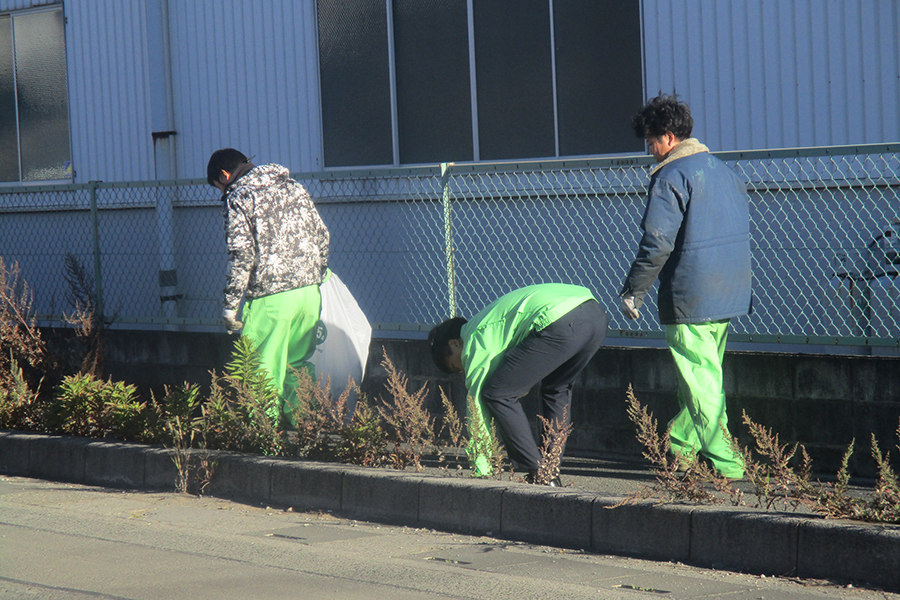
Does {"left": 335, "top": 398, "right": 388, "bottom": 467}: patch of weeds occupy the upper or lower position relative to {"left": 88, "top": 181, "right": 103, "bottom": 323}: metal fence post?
lower

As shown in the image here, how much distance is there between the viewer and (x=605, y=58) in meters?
7.89

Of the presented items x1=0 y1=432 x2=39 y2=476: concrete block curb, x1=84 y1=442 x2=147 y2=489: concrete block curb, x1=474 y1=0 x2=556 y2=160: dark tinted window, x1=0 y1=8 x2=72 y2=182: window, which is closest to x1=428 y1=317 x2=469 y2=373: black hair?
x1=84 y1=442 x2=147 y2=489: concrete block curb

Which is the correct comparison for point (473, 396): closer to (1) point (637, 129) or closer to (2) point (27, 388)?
(1) point (637, 129)

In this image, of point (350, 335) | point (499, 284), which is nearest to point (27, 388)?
point (350, 335)

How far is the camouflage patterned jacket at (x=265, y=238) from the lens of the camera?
646cm

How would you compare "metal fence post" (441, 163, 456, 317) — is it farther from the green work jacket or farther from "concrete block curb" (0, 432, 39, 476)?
"concrete block curb" (0, 432, 39, 476)

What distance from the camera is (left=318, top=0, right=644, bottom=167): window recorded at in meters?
7.91

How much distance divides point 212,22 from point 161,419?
480cm

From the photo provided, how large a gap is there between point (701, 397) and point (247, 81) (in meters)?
6.07

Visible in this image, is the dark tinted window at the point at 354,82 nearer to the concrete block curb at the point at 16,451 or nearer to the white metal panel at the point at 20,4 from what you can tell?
the concrete block curb at the point at 16,451

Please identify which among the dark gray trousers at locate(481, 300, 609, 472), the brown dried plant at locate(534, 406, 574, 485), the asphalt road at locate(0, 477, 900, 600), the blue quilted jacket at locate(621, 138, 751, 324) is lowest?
the asphalt road at locate(0, 477, 900, 600)

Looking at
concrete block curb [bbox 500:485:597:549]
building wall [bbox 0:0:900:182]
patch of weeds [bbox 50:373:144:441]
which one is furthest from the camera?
patch of weeds [bbox 50:373:144:441]

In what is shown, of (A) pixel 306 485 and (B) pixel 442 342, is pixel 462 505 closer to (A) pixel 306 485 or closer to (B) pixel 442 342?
(B) pixel 442 342

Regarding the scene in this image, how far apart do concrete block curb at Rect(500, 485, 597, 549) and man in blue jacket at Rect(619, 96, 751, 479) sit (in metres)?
0.73
